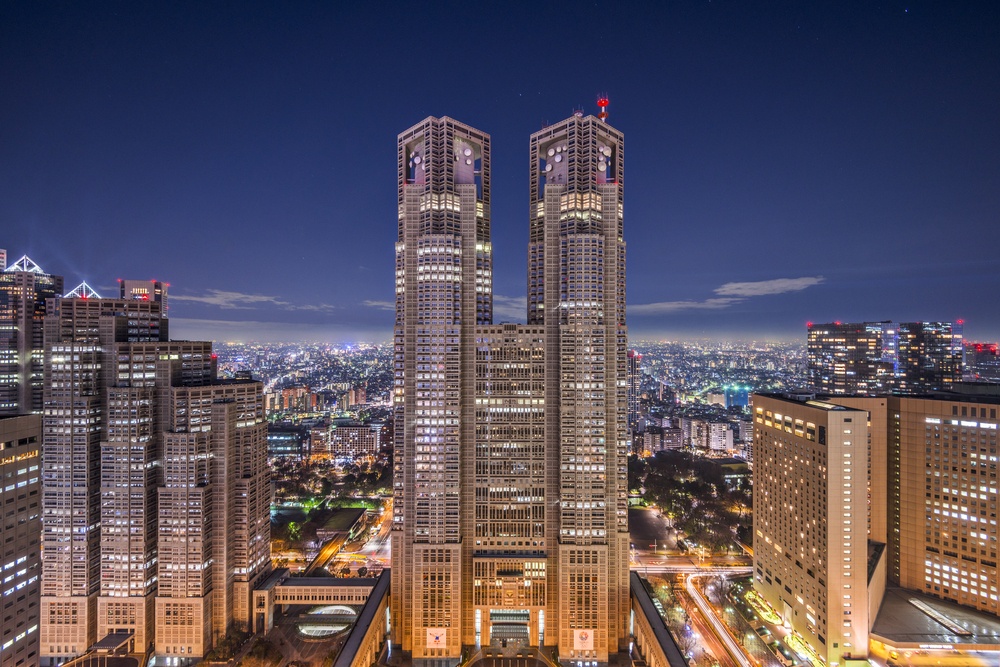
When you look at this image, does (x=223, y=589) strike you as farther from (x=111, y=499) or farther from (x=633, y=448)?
(x=633, y=448)

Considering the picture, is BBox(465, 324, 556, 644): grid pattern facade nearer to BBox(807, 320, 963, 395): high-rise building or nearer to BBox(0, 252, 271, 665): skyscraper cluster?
BBox(0, 252, 271, 665): skyscraper cluster

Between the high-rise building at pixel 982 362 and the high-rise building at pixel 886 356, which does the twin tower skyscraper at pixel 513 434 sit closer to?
the high-rise building at pixel 886 356

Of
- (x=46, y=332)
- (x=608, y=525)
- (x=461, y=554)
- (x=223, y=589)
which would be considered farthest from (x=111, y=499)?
(x=608, y=525)

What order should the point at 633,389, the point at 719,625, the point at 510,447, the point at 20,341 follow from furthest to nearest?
the point at 633,389, the point at 20,341, the point at 719,625, the point at 510,447

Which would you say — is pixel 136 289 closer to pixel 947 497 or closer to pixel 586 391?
pixel 586 391

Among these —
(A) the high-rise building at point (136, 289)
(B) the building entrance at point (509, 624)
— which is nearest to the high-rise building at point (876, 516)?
(B) the building entrance at point (509, 624)

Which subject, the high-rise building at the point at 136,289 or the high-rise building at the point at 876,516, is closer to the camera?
the high-rise building at the point at 876,516

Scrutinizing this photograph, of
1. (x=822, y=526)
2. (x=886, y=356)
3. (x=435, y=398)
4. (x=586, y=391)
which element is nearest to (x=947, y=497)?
(x=822, y=526)
